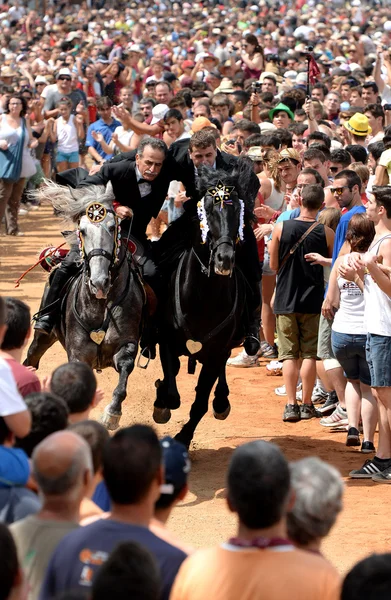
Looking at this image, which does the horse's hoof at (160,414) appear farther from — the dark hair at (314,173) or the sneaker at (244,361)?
the sneaker at (244,361)

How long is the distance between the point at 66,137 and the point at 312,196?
11.8 meters

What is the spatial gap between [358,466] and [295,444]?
32.9 inches

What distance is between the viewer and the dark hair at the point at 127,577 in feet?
9.95

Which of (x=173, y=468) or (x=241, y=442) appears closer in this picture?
(x=173, y=468)

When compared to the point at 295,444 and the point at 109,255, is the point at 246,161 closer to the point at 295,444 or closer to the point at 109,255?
the point at 109,255

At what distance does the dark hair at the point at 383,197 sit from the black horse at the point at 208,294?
107cm

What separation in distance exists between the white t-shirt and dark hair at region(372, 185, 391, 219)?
383 centimetres

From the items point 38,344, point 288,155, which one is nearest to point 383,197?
point 38,344

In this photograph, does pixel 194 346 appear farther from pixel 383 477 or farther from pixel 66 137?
pixel 66 137

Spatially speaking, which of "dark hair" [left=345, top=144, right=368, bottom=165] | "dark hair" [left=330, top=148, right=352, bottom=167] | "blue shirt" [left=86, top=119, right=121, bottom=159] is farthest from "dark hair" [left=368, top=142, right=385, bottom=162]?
"blue shirt" [left=86, top=119, right=121, bottom=159]

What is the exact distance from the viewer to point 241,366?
12.6 metres

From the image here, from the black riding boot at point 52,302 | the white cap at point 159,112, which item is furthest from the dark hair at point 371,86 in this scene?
the black riding boot at point 52,302

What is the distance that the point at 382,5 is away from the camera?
47438 millimetres

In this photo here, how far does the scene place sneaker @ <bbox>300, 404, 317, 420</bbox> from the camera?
408 inches
